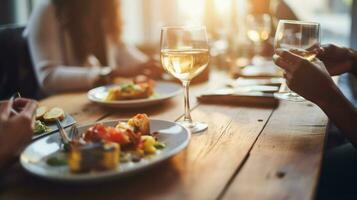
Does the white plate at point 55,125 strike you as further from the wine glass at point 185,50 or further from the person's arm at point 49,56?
the person's arm at point 49,56

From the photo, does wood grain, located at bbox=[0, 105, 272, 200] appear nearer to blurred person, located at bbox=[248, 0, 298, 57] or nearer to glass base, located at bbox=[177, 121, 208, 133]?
glass base, located at bbox=[177, 121, 208, 133]

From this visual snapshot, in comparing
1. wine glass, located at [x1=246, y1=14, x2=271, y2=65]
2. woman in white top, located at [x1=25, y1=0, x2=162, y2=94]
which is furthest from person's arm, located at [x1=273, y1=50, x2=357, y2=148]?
wine glass, located at [x1=246, y1=14, x2=271, y2=65]

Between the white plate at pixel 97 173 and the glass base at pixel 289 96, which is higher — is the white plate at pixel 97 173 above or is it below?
above

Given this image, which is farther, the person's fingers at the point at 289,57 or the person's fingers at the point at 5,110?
the person's fingers at the point at 289,57

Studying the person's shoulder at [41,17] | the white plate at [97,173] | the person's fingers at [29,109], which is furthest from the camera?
the person's shoulder at [41,17]

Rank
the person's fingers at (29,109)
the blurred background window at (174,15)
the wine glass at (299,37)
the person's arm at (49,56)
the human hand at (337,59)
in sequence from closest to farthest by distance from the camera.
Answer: the person's fingers at (29,109)
the wine glass at (299,37)
the human hand at (337,59)
the person's arm at (49,56)
the blurred background window at (174,15)

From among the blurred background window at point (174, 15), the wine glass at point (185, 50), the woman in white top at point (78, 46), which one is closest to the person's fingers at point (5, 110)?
the wine glass at point (185, 50)

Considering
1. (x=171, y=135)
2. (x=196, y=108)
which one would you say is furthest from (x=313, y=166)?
(x=196, y=108)
